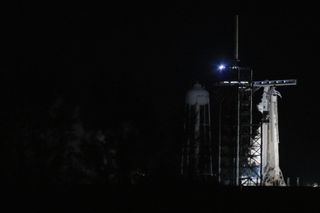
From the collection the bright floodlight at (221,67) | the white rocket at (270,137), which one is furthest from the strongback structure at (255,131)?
the bright floodlight at (221,67)

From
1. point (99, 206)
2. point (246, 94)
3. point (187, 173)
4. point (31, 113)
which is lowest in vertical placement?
point (99, 206)

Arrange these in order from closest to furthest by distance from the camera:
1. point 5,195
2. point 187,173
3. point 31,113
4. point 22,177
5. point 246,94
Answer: point 5,195
point 22,177
point 187,173
point 31,113
point 246,94

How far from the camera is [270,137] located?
6397cm

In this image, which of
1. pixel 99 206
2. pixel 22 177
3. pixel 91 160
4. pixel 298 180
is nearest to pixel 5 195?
pixel 99 206

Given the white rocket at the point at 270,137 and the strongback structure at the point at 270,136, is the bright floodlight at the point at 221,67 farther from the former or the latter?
the white rocket at the point at 270,137

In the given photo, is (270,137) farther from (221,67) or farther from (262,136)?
(221,67)

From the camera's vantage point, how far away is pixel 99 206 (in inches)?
1085

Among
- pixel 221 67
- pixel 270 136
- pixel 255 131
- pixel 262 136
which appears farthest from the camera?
pixel 270 136

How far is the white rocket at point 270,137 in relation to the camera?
6308 cm

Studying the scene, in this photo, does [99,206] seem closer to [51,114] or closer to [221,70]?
[51,114]

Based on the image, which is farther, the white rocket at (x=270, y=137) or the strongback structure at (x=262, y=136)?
the white rocket at (x=270, y=137)

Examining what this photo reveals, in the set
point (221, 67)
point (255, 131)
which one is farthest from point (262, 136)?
point (221, 67)

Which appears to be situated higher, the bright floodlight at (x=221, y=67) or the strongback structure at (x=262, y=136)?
the bright floodlight at (x=221, y=67)

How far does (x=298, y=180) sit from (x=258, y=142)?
6.59m
